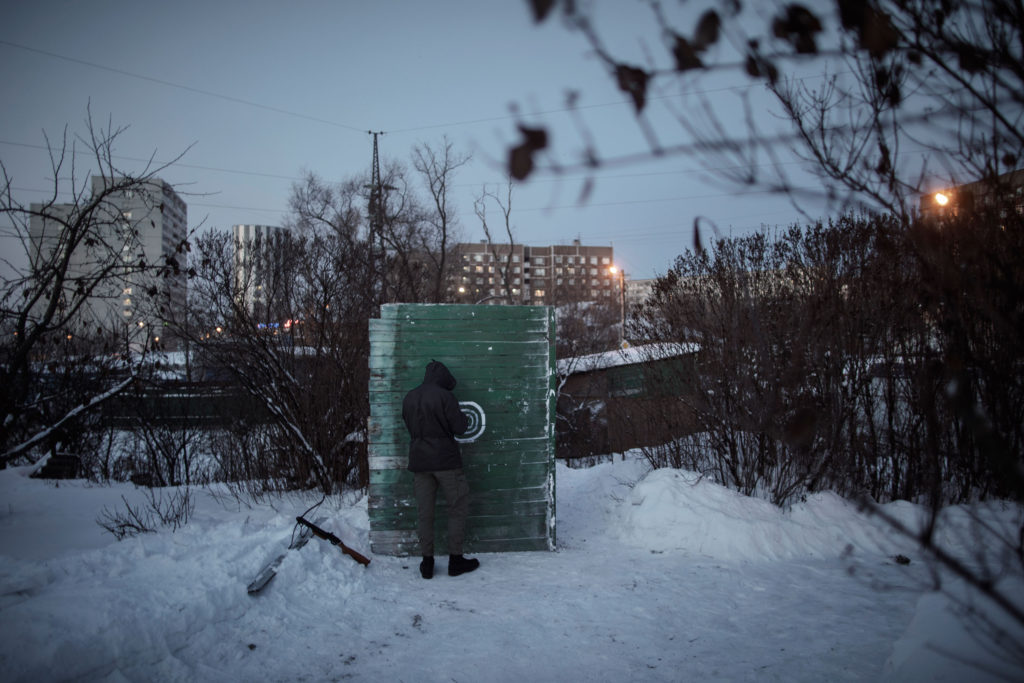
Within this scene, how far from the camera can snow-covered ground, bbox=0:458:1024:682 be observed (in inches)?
135

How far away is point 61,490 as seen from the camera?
7.64 m

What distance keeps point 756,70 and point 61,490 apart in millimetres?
9609

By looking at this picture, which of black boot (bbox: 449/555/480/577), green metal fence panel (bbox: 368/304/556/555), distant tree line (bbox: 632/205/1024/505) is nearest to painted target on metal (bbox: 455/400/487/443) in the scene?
green metal fence panel (bbox: 368/304/556/555)

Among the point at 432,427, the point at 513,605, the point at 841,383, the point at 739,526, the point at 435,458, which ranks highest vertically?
the point at 841,383

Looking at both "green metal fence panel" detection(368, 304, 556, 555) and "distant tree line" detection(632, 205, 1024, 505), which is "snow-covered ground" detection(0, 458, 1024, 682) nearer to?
"green metal fence panel" detection(368, 304, 556, 555)

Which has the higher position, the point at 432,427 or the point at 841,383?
the point at 841,383

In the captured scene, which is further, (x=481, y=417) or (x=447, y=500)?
(x=481, y=417)

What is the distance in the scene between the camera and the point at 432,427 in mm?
5242

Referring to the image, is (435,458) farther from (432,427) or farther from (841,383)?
(841,383)

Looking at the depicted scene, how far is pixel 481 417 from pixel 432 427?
0.77 m

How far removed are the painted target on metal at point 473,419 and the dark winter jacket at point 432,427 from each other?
0.47 metres

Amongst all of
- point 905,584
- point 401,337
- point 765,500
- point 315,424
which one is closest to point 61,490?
point 315,424

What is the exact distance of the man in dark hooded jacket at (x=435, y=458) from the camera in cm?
526

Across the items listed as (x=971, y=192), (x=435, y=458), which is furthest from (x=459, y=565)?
(x=971, y=192)
